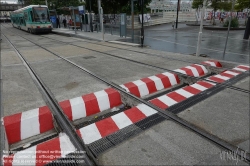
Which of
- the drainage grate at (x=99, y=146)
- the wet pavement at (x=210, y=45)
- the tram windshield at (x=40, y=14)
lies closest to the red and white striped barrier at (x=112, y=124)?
the drainage grate at (x=99, y=146)

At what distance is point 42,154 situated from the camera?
258 centimetres

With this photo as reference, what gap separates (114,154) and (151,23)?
31.5 m

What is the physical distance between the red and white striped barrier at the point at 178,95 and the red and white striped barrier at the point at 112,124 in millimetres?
407

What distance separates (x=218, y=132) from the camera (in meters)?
3.13

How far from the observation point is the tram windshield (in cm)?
2178

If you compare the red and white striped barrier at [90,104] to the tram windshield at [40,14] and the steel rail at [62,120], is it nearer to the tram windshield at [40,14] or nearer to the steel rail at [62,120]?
the steel rail at [62,120]

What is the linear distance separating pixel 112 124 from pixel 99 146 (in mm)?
596

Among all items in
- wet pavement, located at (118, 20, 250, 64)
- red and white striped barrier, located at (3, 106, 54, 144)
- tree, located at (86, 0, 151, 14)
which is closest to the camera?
red and white striped barrier, located at (3, 106, 54, 144)

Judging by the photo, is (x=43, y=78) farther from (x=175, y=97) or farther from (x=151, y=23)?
(x=151, y=23)

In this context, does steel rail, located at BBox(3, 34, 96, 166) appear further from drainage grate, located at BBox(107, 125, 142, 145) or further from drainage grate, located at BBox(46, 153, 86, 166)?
drainage grate, located at BBox(107, 125, 142, 145)

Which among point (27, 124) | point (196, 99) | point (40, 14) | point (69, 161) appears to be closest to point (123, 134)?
point (69, 161)

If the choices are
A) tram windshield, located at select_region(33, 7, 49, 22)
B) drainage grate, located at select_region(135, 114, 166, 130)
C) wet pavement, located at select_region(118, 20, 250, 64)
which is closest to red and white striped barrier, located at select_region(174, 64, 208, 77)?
wet pavement, located at select_region(118, 20, 250, 64)

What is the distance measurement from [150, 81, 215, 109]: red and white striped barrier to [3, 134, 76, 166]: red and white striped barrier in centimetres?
219

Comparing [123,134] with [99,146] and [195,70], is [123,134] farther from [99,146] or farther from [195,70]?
[195,70]
